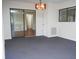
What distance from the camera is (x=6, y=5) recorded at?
22.0 feet

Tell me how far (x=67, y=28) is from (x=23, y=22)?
10.9 ft

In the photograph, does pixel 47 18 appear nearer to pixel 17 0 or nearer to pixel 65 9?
pixel 65 9

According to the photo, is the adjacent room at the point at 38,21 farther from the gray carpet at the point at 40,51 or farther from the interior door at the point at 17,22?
the gray carpet at the point at 40,51

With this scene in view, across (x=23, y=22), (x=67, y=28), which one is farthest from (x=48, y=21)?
(x=23, y=22)

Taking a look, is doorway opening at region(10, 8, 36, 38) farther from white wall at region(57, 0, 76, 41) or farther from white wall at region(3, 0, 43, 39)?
white wall at region(57, 0, 76, 41)

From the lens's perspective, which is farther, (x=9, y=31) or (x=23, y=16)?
(x=23, y=16)

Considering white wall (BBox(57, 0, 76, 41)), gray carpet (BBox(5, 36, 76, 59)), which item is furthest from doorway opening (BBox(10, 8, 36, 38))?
gray carpet (BBox(5, 36, 76, 59))

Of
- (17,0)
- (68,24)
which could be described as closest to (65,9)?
(68,24)

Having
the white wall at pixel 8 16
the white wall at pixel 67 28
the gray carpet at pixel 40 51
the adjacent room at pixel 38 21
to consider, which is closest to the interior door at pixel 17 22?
the adjacent room at pixel 38 21

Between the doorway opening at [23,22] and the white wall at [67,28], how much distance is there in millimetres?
2064

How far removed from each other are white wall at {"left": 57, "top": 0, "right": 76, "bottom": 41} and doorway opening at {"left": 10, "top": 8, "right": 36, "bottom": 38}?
206 centimetres

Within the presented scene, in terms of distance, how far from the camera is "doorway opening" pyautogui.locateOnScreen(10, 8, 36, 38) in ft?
23.7

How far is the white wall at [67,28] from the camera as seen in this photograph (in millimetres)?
6199

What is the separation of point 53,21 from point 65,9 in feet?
4.19
